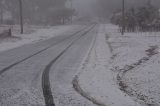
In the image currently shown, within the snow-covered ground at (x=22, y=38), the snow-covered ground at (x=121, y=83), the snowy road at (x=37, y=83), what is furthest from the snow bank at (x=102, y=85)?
the snow-covered ground at (x=22, y=38)

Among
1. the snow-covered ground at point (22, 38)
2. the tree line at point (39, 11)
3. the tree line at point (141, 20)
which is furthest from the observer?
the tree line at point (39, 11)

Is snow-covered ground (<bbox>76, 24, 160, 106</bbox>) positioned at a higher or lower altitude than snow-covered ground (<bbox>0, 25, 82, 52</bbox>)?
lower

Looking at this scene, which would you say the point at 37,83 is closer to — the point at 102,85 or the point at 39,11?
the point at 102,85

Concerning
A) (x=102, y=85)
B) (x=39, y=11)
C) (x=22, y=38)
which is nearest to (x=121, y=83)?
(x=102, y=85)

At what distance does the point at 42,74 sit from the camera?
10102mm

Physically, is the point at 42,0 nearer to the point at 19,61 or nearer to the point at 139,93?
the point at 19,61

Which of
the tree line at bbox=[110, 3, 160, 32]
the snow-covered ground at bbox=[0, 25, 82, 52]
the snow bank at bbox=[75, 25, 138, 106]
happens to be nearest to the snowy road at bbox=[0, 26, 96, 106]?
the snow bank at bbox=[75, 25, 138, 106]

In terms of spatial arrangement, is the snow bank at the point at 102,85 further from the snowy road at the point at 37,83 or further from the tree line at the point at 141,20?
the tree line at the point at 141,20

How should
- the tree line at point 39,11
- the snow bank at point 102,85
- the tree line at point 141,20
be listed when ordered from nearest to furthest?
the snow bank at point 102,85 → the tree line at point 141,20 → the tree line at point 39,11

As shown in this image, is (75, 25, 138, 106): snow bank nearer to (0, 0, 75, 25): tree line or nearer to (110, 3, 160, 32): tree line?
(110, 3, 160, 32): tree line

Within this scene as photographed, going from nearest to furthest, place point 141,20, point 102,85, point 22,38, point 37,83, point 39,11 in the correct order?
1. point 102,85
2. point 37,83
3. point 22,38
4. point 141,20
5. point 39,11

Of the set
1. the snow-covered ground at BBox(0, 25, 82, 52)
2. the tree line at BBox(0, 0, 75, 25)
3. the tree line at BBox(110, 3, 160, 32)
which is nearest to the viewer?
the snow-covered ground at BBox(0, 25, 82, 52)

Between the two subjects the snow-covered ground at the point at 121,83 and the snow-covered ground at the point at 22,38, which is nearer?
the snow-covered ground at the point at 121,83

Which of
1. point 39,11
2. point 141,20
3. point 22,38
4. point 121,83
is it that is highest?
point 39,11
